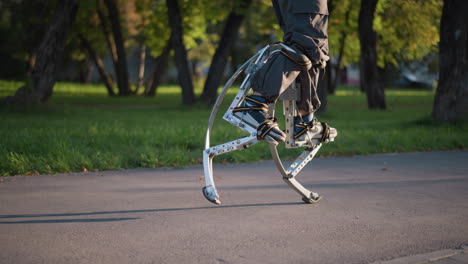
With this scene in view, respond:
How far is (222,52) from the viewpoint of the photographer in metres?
21.7

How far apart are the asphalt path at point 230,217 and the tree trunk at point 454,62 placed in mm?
6246

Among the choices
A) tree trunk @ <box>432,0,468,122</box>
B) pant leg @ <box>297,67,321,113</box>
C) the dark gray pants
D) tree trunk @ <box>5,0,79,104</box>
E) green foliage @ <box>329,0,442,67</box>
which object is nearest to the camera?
the dark gray pants

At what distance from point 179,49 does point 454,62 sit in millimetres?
11265

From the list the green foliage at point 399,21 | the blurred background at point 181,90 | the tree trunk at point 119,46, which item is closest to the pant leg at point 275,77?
the blurred background at point 181,90

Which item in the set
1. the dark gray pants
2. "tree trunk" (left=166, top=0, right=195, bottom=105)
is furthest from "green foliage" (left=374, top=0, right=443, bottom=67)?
the dark gray pants

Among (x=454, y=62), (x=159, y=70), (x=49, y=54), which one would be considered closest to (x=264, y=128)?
(x=454, y=62)

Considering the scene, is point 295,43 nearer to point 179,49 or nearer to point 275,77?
point 275,77

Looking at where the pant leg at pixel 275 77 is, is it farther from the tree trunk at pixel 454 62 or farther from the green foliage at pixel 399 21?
the green foliage at pixel 399 21

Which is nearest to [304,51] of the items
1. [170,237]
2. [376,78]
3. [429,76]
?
[170,237]

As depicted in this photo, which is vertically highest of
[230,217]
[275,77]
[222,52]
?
[275,77]

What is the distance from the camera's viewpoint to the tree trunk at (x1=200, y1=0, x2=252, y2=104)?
21562 mm

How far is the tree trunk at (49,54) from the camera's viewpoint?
16828 mm

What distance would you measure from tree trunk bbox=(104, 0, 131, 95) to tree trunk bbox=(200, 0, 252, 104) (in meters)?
10.6

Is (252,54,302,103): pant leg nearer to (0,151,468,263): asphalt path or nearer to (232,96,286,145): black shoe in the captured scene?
(232,96,286,145): black shoe
